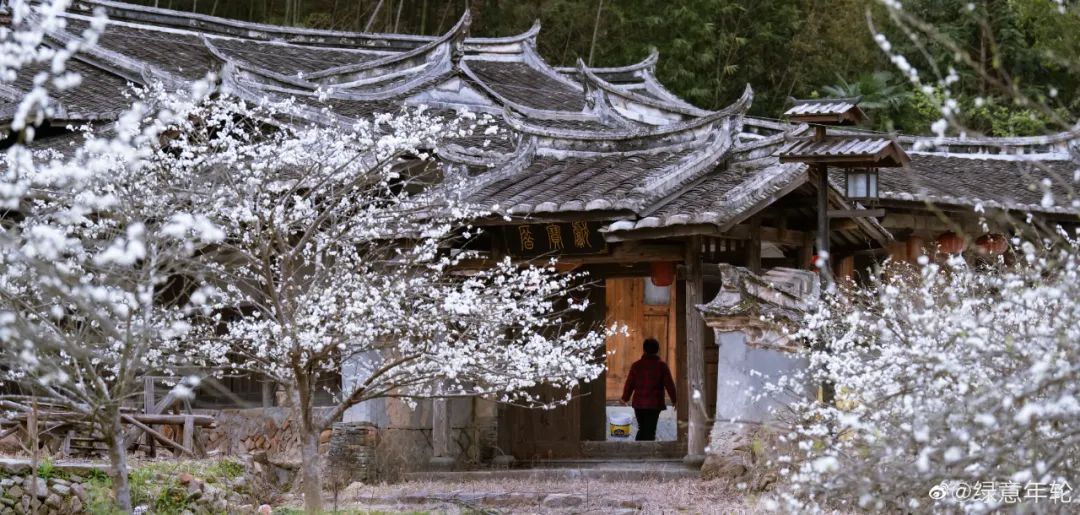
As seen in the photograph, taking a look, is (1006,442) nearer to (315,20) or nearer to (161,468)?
(161,468)

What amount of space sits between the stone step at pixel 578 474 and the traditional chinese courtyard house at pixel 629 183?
431mm

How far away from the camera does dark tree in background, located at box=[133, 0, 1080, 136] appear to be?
Result: 97.6ft

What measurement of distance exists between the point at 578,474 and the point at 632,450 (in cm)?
248

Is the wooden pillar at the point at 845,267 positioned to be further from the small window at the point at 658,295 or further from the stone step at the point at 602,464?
the stone step at the point at 602,464

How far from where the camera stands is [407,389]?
44.0 ft

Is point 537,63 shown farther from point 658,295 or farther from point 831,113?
point 831,113

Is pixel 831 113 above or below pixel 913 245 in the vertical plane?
above

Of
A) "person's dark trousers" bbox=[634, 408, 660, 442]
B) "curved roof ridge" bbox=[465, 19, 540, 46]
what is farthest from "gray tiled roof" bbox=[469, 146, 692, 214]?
"curved roof ridge" bbox=[465, 19, 540, 46]

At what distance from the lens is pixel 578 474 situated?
1394 centimetres

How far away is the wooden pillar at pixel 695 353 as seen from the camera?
13.9 metres

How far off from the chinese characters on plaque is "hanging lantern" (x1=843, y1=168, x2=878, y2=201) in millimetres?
2802

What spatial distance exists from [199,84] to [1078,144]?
1586cm

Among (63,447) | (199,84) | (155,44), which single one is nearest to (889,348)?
(199,84)

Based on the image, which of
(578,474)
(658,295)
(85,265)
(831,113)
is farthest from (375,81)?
(85,265)
